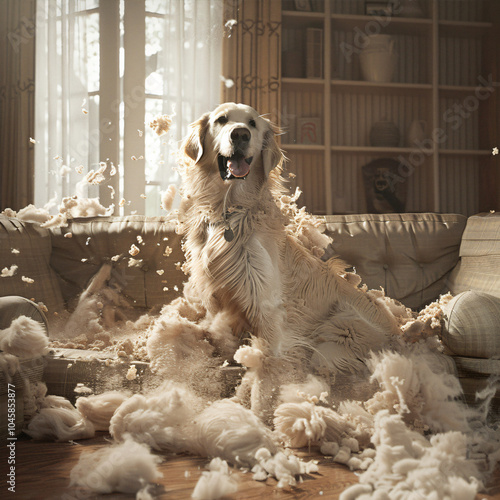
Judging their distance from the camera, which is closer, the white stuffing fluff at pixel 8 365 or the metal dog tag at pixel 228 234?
the white stuffing fluff at pixel 8 365

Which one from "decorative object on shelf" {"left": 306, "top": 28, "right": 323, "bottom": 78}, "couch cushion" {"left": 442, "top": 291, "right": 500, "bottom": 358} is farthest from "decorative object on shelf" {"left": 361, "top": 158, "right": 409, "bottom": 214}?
"couch cushion" {"left": 442, "top": 291, "right": 500, "bottom": 358}

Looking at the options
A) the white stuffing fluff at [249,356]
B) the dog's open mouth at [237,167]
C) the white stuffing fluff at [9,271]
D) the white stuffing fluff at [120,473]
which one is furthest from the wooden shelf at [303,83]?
the white stuffing fluff at [120,473]

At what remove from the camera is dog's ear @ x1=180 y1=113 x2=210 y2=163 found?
1673mm

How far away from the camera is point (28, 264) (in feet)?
6.46

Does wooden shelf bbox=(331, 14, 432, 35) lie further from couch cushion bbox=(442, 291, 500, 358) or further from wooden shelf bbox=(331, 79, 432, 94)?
couch cushion bbox=(442, 291, 500, 358)

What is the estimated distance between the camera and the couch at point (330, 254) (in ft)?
6.75

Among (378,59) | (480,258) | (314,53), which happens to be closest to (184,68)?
(314,53)

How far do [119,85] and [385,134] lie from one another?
6.29ft

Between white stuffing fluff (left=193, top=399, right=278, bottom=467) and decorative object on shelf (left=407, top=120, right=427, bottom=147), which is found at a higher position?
decorative object on shelf (left=407, top=120, right=427, bottom=147)

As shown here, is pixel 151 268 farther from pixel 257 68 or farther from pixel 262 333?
pixel 257 68

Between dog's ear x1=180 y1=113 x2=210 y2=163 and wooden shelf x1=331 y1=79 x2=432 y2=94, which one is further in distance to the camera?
wooden shelf x1=331 y1=79 x2=432 y2=94

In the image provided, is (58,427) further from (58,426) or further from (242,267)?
(242,267)

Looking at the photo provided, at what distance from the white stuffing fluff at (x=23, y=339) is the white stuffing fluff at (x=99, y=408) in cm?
18

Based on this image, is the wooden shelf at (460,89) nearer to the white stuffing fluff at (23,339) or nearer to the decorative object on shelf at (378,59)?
the decorative object on shelf at (378,59)
